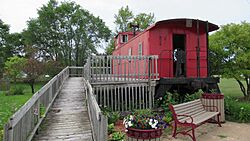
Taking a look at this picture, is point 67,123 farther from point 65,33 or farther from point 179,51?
point 65,33

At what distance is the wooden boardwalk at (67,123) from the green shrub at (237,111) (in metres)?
5.56

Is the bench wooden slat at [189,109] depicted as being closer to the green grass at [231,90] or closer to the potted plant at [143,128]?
the potted plant at [143,128]

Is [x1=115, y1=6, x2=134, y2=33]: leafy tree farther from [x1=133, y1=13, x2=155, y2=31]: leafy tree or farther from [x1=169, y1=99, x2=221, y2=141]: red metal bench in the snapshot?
[x1=169, y1=99, x2=221, y2=141]: red metal bench

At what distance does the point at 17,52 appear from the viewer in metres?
33.0

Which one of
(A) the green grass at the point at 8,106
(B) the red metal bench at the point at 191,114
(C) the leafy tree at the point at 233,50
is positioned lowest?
(A) the green grass at the point at 8,106

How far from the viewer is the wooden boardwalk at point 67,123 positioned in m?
4.81

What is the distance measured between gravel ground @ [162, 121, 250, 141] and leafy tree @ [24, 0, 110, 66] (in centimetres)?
2759

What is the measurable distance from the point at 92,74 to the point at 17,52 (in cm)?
3050

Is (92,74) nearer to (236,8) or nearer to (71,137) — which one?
(71,137)

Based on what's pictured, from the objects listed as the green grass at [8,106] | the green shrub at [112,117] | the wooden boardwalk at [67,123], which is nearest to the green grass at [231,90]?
the green shrub at [112,117]

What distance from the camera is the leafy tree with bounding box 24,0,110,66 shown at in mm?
31031

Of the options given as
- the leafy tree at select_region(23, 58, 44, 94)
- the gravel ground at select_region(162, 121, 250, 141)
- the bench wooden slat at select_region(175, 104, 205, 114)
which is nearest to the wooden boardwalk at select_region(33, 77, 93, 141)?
the gravel ground at select_region(162, 121, 250, 141)

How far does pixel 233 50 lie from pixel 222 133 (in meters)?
7.69

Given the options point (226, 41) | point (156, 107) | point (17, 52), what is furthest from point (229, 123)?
point (17, 52)
